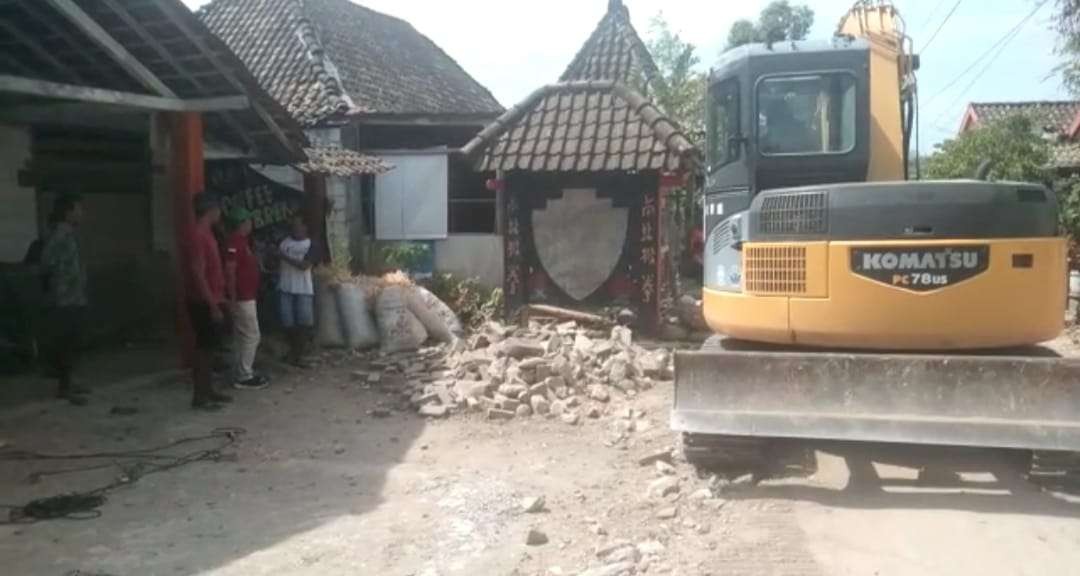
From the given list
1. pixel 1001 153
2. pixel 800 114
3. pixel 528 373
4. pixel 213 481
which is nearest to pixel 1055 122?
pixel 1001 153

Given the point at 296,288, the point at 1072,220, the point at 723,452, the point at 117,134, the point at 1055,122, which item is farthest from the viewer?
the point at 1055,122

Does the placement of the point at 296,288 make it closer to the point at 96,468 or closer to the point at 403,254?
the point at 96,468

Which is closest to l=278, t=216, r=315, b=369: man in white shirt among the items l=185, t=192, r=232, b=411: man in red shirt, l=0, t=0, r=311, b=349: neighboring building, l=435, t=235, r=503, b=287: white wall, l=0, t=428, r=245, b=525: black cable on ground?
l=0, t=0, r=311, b=349: neighboring building

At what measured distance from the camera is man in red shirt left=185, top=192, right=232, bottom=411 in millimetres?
8039

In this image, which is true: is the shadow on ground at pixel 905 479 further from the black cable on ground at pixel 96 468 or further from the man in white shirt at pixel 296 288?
the man in white shirt at pixel 296 288

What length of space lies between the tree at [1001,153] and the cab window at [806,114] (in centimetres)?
1433

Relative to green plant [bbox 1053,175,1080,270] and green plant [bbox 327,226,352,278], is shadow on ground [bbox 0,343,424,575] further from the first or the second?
green plant [bbox 1053,175,1080,270]

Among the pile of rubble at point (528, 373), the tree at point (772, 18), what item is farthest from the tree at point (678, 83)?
the pile of rubble at point (528, 373)

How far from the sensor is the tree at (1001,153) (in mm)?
21031

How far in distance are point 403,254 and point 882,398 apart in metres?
11.4

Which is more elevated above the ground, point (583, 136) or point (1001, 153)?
point (1001, 153)

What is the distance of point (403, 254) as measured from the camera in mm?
16250

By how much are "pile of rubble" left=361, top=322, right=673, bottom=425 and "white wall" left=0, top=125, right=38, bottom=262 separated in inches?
151

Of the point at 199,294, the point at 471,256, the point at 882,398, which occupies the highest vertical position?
the point at 471,256
